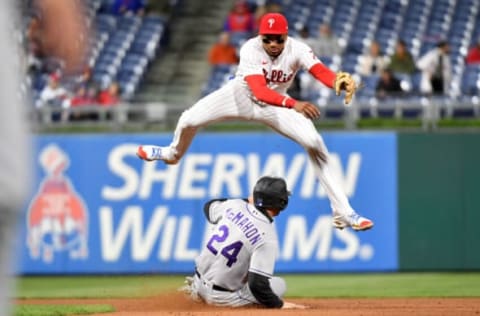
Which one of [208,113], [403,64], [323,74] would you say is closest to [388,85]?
[403,64]

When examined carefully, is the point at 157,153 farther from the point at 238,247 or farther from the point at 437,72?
the point at 437,72

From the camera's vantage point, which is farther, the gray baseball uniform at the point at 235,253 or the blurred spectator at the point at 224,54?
the blurred spectator at the point at 224,54

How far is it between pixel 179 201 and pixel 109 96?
2370 millimetres

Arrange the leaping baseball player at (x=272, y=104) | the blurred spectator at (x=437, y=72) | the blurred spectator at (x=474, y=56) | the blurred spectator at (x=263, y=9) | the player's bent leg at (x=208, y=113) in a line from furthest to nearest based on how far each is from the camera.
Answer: the blurred spectator at (x=263, y=9)
the blurred spectator at (x=474, y=56)
the blurred spectator at (x=437, y=72)
the player's bent leg at (x=208, y=113)
the leaping baseball player at (x=272, y=104)

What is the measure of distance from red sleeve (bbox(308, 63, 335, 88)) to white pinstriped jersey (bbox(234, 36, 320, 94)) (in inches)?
2.4

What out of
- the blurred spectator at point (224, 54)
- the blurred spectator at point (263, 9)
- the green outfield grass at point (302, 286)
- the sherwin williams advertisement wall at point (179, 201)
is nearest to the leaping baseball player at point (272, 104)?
the green outfield grass at point (302, 286)

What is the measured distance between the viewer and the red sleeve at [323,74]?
9748 mm

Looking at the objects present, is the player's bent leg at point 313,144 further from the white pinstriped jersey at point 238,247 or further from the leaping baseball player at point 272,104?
the white pinstriped jersey at point 238,247

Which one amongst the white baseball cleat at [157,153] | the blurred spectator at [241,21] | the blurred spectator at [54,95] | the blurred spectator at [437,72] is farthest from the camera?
the blurred spectator at [241,21]

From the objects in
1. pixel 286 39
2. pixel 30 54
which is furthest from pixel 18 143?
pixel 30 54

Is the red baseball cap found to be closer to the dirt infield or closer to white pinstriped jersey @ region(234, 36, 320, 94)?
white pinstriped jersey @ region(234, 36, 320, 94)

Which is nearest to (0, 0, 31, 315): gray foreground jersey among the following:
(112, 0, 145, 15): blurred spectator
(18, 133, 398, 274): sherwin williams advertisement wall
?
(18, 133, 398, 274): sherwin williams advertisement wall

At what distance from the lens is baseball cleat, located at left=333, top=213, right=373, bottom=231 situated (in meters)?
9.89

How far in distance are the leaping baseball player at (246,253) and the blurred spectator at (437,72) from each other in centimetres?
802
